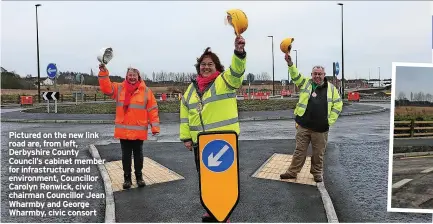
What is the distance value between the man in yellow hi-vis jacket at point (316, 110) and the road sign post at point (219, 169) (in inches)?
99.1

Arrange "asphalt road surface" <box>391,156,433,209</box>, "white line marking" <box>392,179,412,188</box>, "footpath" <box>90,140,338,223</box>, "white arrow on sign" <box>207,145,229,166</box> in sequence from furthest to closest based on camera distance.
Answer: "footpath" <box>90,140,338,223</box>, "white line marking" <box>392,179,412,188</box>, "asphalt road surface" <box>391,156,433,209</box>, "white arrow on sign" <box>207,145,229,166</box>

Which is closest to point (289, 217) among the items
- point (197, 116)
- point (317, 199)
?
point (317, 199)

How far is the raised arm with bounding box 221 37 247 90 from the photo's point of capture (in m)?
3.55

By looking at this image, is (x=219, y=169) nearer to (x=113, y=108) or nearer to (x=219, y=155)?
(x=219, y=155)

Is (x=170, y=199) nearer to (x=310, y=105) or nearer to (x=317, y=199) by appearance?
(x=317, y=199)

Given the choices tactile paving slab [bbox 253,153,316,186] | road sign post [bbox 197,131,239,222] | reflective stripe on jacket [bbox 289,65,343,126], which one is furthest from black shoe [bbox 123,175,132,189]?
reflective stripe on jacket [bbox 289,65,343,126]

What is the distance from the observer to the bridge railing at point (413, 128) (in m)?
4.39

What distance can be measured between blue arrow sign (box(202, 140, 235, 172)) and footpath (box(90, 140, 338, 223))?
1.13m

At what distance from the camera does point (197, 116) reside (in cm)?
Answer: 438

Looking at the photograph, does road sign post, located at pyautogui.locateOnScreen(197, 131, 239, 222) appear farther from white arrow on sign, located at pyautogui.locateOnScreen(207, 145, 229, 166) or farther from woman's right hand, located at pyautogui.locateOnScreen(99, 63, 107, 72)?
woman's right hand, located at pyautogui.locateOnScreen(99, 63, 107, 72)

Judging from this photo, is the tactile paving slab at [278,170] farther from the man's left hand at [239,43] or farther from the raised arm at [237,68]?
the man's left hand at [239,43]

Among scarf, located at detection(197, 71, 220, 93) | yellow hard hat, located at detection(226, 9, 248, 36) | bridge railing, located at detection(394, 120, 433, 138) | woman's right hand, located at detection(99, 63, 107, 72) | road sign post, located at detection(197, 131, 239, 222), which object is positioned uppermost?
yellow hard hat, located at detection(226, 9, 248, 36)

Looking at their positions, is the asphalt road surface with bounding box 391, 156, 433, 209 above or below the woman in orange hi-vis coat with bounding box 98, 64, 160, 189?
below

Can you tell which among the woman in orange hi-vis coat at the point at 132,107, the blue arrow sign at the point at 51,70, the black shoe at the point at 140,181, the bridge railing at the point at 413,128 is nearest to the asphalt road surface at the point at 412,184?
the bridge railing at the point at 413,128
